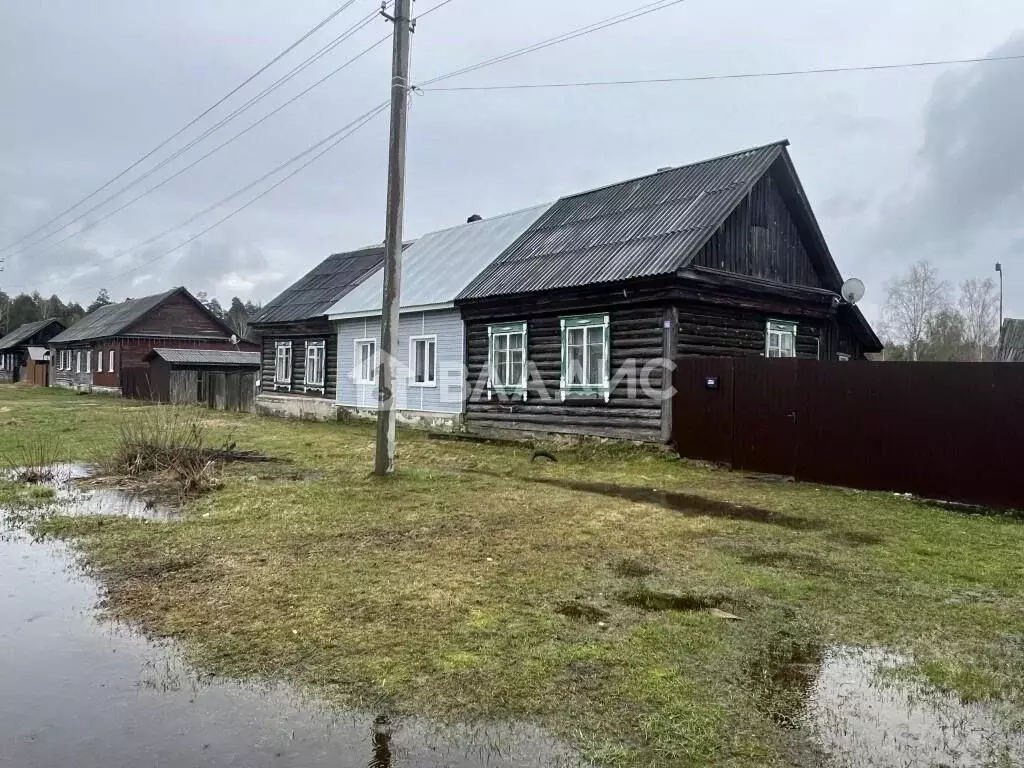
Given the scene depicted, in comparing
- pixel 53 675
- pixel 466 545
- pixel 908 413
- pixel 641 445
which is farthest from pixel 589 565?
pixel 641 445

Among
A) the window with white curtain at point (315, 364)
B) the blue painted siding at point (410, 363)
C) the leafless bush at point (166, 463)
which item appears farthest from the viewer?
the window with white curtain at point (315, 364)

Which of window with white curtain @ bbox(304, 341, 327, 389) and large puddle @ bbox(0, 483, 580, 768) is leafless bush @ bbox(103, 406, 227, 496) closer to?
large puddle @ bbox(0, 483, 580, 768)

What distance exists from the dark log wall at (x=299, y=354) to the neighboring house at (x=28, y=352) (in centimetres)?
3869

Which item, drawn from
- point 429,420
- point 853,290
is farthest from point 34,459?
point 853,290

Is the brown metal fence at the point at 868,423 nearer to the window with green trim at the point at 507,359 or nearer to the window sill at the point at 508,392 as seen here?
Answer: the window sill at the point at 508,392

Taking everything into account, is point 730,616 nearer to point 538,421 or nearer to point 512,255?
point 538,421

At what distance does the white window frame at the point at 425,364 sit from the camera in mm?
20109

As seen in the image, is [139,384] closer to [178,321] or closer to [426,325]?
[178,321]

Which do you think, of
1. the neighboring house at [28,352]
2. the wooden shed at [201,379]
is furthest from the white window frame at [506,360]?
the neighboring house at [28,352]

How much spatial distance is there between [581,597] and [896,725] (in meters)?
2.33

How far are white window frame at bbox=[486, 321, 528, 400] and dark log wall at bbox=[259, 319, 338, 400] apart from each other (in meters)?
8.18

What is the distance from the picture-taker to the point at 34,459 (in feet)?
42.8

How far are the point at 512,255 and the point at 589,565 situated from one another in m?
Answer: 13.9

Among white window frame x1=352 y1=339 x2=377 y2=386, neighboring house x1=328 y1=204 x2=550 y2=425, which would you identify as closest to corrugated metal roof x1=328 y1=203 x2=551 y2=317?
neighboring house x1=328 y1=204 x2=550 y2=425
